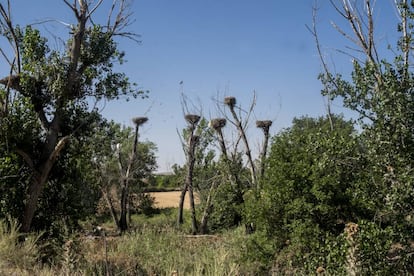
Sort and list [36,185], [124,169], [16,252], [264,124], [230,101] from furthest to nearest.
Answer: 1. [124,169]
2. [264,124]
3. [230,101]
4. [36,185]
5. [16,252]

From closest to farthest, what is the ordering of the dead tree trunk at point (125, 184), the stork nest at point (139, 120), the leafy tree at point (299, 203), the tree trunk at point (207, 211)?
the leafy tree at point (299, 203)
the tree trunk at point (207, 211)
the dead tree trunk at point (125, 184)
the stork nest at point (139, 120)

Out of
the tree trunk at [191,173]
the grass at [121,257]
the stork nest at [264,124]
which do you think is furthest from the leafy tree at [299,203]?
the tree trunk at [191,173]

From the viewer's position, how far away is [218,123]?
18031mm

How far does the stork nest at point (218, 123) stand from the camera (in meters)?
18.0

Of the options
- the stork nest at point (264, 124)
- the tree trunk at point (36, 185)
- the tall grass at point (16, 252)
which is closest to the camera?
the tall grass at point (16, 252)

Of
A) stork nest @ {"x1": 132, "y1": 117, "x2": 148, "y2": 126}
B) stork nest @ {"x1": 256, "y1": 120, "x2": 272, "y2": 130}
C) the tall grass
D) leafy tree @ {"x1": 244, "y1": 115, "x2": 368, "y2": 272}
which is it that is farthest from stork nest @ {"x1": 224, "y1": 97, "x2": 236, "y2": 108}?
the tall grass

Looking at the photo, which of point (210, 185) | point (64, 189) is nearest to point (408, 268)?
point (64, 189)

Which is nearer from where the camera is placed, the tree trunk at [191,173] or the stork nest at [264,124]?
the stork nest at [264,124]

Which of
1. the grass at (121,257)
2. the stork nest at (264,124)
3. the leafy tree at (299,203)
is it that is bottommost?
the grass at (121,257)

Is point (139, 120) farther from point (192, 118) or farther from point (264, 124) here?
point (264, 124)

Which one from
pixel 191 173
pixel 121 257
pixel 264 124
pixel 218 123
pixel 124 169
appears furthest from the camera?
pixel 124 169

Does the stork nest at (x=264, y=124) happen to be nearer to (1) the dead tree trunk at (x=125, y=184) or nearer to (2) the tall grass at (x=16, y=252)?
(1) the dead tree trunk at (x=125, y=184)

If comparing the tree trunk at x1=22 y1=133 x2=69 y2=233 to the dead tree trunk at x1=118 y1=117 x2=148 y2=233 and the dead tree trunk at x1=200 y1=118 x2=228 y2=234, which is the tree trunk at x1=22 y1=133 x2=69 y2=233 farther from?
the dead tree trunk at x1=118 y1=117 x2=148 y2=233

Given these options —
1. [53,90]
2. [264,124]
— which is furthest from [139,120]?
[53,90]
